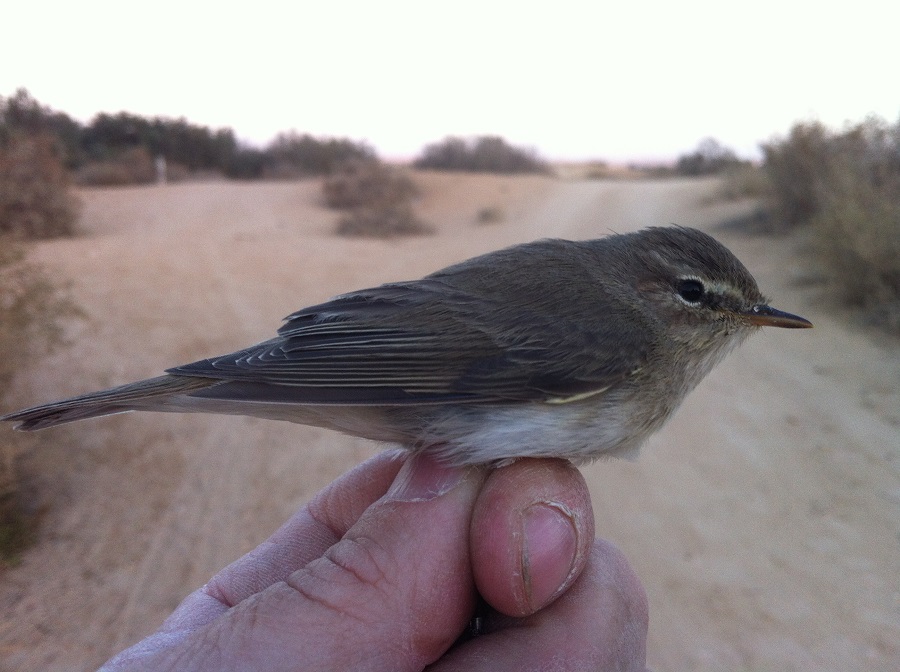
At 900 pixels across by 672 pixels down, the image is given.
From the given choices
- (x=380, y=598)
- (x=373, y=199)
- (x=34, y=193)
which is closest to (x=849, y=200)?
(x=380, y=598)

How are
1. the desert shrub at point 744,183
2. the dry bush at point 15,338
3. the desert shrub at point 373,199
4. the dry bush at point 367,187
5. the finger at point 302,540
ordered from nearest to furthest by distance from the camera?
the finger at point 302,540
the dry bush at point 15,338
the desert shrub at point 744,183
the desert shrub at point 373,199
the dry bush at point 367,187

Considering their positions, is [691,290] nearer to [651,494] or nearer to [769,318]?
[769,318]

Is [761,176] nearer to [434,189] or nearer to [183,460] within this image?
[434,189]

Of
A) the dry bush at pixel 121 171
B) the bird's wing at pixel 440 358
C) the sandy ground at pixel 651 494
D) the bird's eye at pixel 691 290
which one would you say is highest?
the dry bush at pixel 121 171

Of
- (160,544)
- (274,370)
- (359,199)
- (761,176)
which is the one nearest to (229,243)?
(359,199)

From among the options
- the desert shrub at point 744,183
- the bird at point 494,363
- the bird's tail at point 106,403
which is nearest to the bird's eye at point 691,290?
the bird at point 494,363

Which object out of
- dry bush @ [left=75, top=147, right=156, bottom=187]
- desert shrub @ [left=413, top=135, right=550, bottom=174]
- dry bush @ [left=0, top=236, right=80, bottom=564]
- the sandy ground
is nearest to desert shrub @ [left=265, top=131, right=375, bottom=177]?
desert shrub @ [left=413, top=135, right=550, bottom=174]

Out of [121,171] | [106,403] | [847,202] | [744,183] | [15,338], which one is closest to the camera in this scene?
[106,403]

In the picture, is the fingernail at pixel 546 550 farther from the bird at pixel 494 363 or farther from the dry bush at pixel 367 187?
the dry bush at pixel 367 187
